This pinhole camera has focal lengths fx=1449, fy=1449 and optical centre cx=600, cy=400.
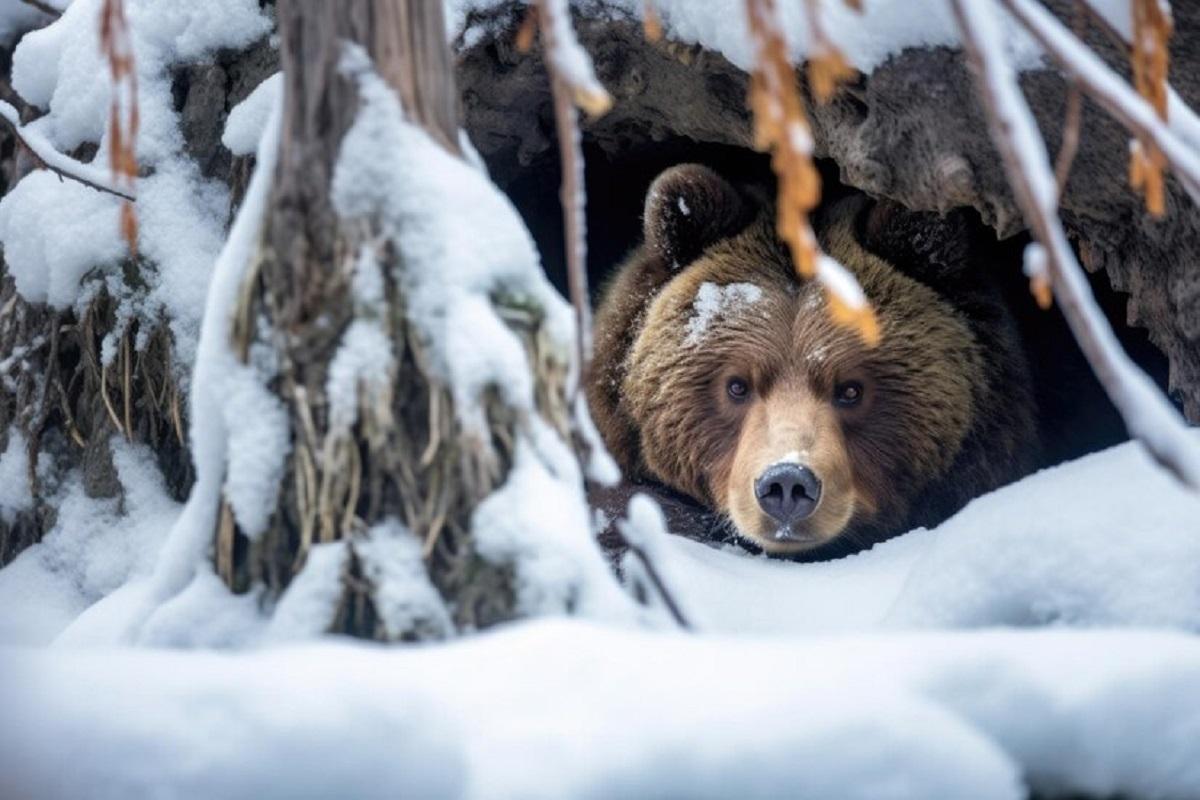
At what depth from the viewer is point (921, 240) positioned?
4.73m

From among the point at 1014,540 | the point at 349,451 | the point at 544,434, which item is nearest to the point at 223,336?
the point at 349,451

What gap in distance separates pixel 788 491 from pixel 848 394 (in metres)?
0.68

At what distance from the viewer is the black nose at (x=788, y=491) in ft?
13.3

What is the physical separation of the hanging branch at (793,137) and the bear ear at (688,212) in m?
2.82

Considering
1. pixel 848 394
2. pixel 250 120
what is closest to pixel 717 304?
pixel 848 394

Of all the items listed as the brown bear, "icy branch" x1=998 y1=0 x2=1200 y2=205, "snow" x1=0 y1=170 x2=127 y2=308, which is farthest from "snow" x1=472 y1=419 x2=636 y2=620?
"snow" x1=0 y1=170 x2=127 y2=308

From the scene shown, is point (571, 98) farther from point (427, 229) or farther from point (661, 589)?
point (661, 589)

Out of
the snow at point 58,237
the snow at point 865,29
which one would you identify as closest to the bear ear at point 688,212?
the snow at point 865,29

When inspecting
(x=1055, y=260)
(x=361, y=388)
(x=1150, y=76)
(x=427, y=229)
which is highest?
(x=1150, y=76)

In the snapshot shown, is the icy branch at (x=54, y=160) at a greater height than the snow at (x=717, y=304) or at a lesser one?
greater

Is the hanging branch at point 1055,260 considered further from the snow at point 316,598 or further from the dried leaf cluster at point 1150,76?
the snow at point 316,598

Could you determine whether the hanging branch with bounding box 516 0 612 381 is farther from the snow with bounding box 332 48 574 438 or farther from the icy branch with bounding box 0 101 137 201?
the icy branch with bounding box 0 101 137 201

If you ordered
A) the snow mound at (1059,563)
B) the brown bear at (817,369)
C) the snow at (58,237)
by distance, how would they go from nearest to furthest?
1. the snow mound at (1059,563)
2. the snow at (58,237)
3. the brown bear at (817,369)

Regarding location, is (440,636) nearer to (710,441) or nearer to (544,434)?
(544,434)
